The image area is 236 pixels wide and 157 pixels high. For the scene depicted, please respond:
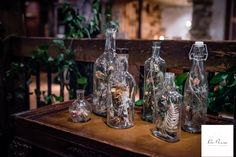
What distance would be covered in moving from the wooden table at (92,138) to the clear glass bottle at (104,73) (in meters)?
0.06

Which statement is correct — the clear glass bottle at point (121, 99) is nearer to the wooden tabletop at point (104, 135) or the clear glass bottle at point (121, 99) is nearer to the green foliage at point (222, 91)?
the wooden tabletop at point (104, 135)

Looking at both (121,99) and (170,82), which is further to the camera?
(121,99)

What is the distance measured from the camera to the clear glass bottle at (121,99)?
3.81 ft

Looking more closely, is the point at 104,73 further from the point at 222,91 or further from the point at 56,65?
the point at 56,65

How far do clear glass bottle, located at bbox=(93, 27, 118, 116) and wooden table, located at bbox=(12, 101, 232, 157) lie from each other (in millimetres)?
56

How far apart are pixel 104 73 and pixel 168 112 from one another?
0.40m

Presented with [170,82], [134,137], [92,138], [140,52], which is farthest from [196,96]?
[140,52]

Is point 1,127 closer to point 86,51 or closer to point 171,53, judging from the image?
point 86,51

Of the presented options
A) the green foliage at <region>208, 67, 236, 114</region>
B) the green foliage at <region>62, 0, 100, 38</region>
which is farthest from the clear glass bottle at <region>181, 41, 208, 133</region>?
the green foliage at <region>62, 0, 100, 38</region>

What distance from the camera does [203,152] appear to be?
2.82ft

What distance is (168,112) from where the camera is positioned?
104 cm

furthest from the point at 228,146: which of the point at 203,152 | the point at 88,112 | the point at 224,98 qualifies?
the point at 88,112

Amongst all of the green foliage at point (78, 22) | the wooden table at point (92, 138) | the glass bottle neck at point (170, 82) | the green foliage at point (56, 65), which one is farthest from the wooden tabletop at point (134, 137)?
the green foliage at point (78, 22)

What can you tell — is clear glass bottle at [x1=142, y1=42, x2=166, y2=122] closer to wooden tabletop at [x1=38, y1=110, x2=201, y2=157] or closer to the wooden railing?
wooden tabletop at [x1=38, y1=110, x2=201, y2=157]
